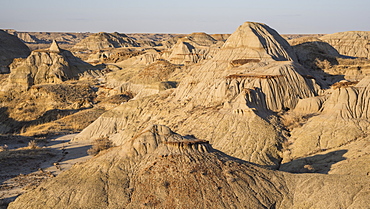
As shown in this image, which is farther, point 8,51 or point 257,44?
point 8,51

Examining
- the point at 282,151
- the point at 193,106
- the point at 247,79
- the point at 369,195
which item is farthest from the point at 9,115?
the point at 369,195

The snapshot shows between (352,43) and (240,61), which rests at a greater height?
(352,43)

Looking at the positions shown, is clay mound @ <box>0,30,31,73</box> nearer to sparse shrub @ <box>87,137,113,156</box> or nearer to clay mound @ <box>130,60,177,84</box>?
clay mound @ <box>130,60,177,84</box>

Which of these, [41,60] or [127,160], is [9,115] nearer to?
[41,60]

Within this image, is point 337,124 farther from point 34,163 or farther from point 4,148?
point 4,148

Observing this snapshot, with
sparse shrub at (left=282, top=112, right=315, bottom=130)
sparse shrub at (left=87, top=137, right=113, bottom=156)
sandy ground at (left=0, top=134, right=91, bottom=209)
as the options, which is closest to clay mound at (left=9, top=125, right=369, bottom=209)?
sandy ground at (left=0, top=134, right=91, bottom=209)

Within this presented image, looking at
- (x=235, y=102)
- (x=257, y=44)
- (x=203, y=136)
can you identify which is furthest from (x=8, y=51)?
(x=203, y=136)

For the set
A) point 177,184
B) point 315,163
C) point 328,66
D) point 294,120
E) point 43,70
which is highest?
point 328,66

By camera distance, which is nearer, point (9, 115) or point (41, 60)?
point (9, 115)
